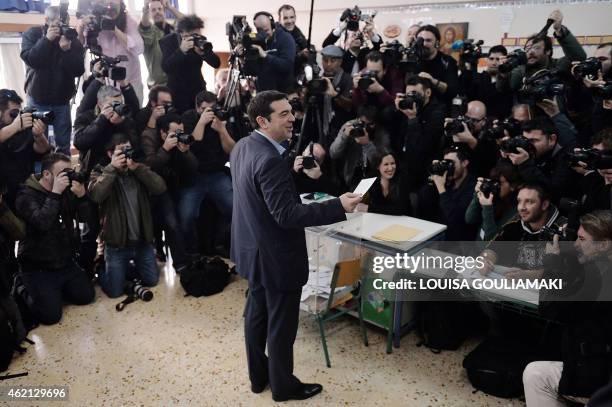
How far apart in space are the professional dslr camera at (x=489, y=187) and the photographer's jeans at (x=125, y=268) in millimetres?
2392

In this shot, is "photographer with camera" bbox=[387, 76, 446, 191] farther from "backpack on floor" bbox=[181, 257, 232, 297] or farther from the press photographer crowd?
"backpack on floor" bbox=[181, 257, 232, 297]

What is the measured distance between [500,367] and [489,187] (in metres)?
0.96

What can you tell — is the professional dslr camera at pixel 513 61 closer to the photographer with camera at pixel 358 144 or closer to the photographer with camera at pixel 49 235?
the photographer with camera at pixel 358 144

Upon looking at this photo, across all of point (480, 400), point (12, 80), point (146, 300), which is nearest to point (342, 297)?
point (480, 400)

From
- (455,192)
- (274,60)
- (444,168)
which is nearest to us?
(444,168)

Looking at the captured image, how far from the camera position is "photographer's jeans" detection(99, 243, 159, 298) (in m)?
3.53

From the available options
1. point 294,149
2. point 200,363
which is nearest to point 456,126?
point 294,149

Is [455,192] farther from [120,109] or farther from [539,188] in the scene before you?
[120,109]

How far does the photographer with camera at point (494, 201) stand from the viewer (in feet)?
9.21

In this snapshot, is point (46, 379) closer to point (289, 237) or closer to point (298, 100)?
point (289, 237)

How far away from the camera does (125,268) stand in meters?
3.61

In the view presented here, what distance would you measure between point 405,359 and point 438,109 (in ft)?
5.60

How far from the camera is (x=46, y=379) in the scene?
2660 millimetres

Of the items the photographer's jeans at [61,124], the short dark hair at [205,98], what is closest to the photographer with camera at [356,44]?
the short dark hair at [205,98]
